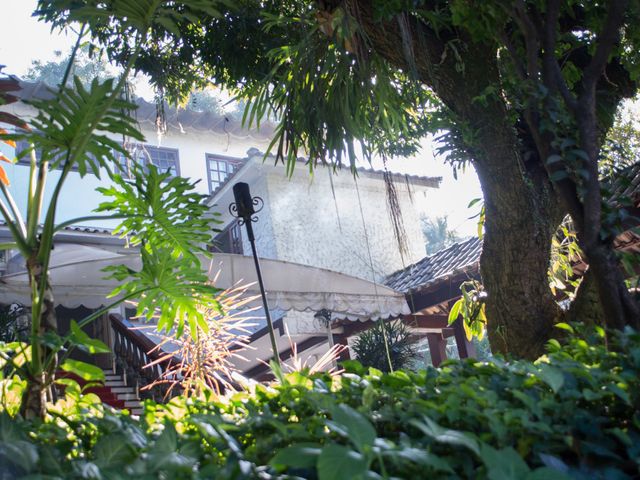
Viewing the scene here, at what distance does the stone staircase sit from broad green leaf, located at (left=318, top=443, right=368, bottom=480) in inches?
282

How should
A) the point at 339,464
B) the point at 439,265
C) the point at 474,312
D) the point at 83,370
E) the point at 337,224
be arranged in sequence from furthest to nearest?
1. the point at 337,224
2. the point at 439,265
3. the point at 474,312
4. the point at 83,370
5. the point at 339,464

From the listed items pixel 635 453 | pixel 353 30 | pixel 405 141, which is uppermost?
pixel 405 141

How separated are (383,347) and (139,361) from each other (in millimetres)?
3215

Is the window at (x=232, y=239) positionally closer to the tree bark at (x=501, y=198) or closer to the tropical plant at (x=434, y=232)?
the tree bark at (x=501, y=198)

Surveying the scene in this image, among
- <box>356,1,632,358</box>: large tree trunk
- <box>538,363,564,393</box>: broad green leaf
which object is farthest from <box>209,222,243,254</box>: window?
<box>538,363,564,393</box>: broad green leaf

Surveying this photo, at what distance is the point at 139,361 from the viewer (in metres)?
8.48

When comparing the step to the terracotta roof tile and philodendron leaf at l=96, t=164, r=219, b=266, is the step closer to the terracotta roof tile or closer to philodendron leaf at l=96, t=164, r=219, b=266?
the terracotta roof tile

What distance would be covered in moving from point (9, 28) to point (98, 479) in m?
4.17

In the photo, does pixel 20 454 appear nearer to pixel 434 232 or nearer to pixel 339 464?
pixel 339 464

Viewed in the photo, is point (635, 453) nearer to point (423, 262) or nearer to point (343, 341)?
point (343, 341)

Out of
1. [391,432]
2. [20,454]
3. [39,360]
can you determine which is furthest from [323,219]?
[20,454]

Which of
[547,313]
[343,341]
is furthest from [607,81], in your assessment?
[343,341]

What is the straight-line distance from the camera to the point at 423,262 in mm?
12078

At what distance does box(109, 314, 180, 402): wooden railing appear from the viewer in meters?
7.58
